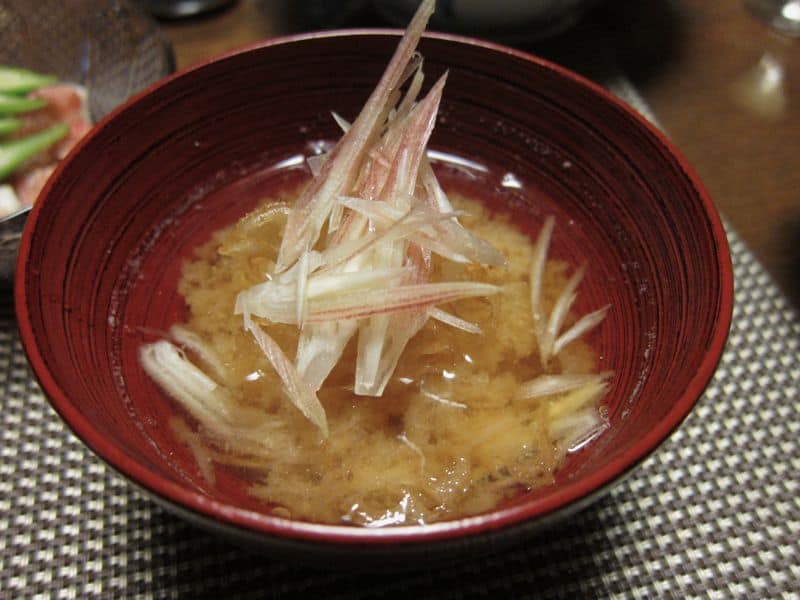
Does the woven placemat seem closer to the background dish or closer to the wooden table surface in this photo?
the wooden table surface

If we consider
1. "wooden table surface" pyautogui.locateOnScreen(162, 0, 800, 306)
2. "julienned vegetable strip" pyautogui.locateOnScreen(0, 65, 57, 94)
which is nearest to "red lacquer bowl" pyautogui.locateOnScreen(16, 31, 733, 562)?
"wooden table surface" pyautogui.locateOnScreen(162, 0, 800, 306)

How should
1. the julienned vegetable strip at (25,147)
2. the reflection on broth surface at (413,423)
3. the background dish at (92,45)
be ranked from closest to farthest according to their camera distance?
the reflection on broth surface at (413,423) → the julienned vegetable strip at (25,147) → the background dish at (92,45)

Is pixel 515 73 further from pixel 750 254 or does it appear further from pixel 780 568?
pixel 780 568

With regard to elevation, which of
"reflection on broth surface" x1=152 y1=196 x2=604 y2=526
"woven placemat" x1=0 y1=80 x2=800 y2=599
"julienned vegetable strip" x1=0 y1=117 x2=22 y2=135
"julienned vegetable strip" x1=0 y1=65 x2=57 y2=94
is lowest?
"woven placemat" x1=0 y1=80 x2=800 y2=599

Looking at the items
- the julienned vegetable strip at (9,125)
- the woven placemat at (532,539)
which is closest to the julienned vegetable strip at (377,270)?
the woven placemat at (532,539)

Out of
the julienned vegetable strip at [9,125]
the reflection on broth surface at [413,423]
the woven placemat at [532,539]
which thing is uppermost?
the julienned vegetable strip at [9,125]

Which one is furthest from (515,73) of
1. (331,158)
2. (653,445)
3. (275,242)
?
(653,445)

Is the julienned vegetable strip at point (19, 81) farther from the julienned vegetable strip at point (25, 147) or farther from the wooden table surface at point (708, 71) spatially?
the wooden table surface at point (708, 71)

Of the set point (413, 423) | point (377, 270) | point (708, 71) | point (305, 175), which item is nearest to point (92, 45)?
point (305, 175)
